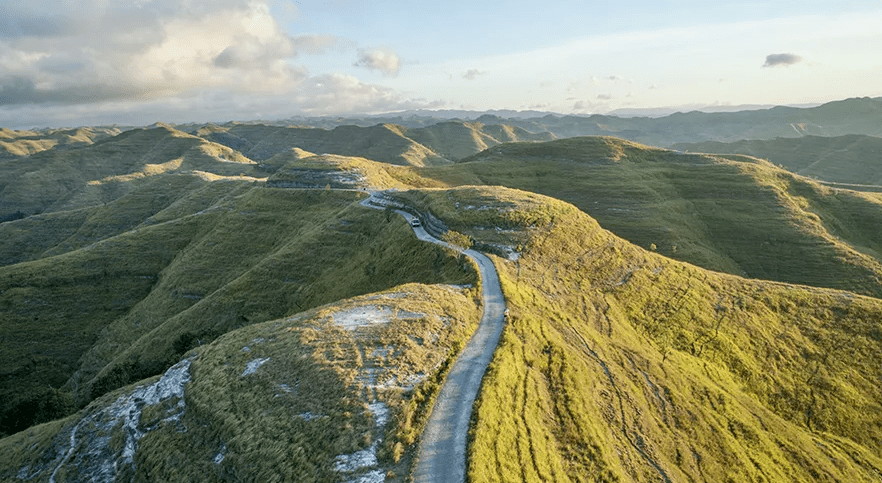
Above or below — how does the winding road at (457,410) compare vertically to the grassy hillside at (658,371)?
above

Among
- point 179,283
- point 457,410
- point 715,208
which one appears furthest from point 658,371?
point 715,208

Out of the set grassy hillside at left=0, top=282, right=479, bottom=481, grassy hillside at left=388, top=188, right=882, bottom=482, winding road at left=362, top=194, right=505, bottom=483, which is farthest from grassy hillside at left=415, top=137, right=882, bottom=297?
grassy hillside at left=0, top=282, right=479, bottom=481

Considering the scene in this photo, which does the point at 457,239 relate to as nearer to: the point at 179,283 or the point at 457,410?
the point at 457,410

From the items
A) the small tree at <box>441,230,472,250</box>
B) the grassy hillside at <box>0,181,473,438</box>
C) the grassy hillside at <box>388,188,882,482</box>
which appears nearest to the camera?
the grassy hillside at <box>388,188,882,482</box>

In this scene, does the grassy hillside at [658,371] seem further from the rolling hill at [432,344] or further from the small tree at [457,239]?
the small tree at [457,239]

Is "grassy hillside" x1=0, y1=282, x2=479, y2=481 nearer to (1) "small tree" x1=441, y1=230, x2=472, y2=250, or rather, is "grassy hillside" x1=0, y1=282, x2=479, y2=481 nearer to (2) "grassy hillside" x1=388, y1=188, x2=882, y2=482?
(2) "grassy hillside" x1=388, y1=188, x2=882, y2=482

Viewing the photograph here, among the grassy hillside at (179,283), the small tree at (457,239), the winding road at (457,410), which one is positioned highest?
the small tree at (457,239)

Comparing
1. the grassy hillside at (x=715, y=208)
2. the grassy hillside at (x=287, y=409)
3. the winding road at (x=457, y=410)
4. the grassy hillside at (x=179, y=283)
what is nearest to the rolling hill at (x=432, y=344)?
the grassy hillside at (x=287, y=409)
